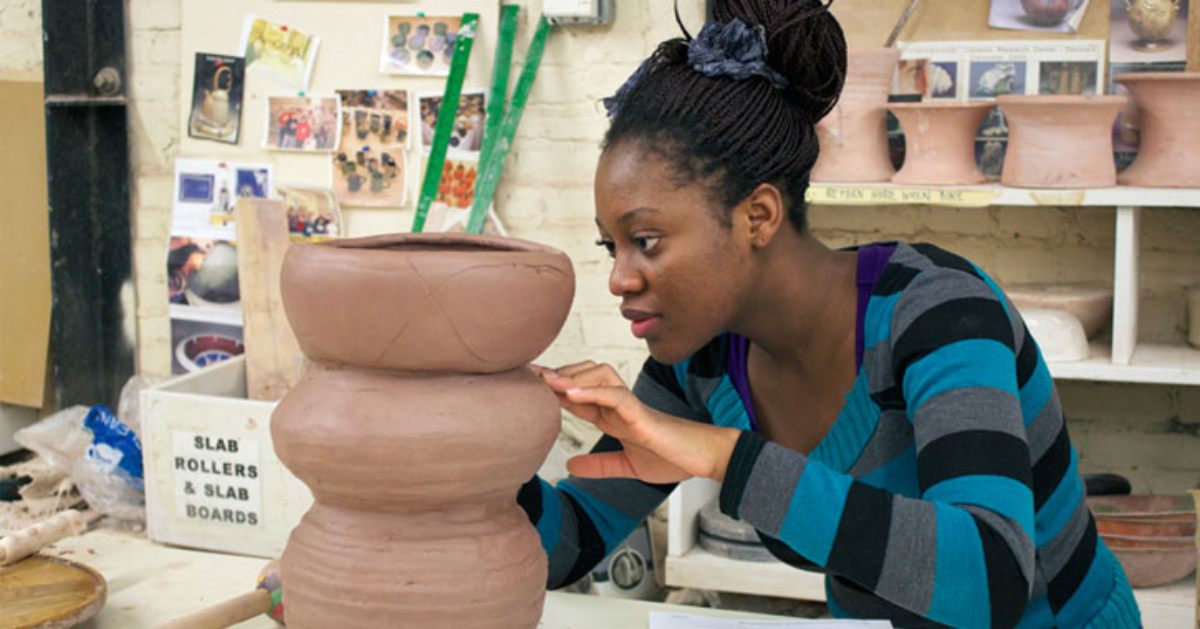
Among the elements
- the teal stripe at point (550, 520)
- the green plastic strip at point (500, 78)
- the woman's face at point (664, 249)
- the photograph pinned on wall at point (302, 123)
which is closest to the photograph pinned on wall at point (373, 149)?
the photograph pinned on wall at point (302, 123)

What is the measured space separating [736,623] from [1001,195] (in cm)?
142

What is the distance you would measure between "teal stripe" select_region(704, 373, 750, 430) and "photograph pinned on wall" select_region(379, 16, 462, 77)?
1727mm

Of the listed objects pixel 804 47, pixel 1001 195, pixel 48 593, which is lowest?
pixel 48 593

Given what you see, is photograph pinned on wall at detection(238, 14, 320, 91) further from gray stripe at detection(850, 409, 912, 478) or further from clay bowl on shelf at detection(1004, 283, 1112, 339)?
gray stripe at detection(850, 409, 912, 478)

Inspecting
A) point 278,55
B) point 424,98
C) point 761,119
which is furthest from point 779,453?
point 278,55

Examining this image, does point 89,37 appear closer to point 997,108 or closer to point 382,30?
point 382,30

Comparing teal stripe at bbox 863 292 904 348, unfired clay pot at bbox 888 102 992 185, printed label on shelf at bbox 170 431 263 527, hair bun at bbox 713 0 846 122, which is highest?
hair bun at bbox 713 0 846 122

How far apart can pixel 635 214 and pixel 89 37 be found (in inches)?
→ 105

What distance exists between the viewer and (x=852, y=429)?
174 centimetres

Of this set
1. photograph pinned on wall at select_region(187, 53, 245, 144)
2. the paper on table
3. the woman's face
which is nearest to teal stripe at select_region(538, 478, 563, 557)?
the paper on table

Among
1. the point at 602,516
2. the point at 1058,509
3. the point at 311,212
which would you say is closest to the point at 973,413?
the point at 1058,509

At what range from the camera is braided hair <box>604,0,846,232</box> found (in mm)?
1643

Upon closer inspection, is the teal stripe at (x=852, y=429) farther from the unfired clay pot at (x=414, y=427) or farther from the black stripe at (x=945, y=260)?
the unfired clay pot at (x=414, y=427)

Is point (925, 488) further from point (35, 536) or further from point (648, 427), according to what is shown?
point (35, 536)
